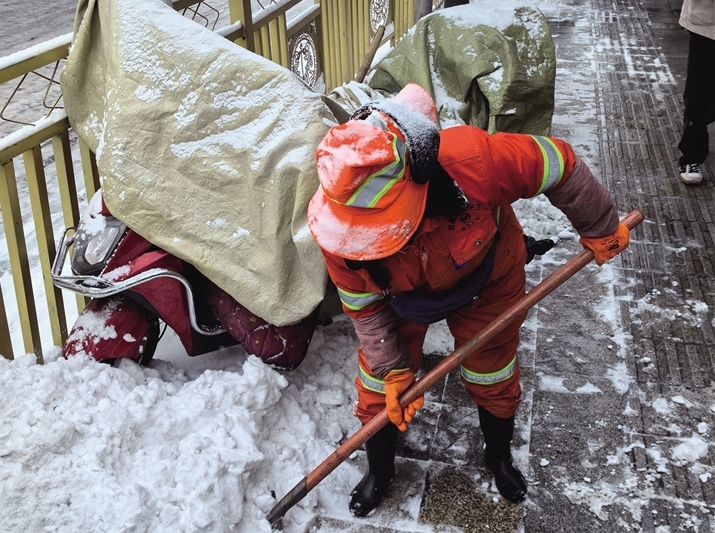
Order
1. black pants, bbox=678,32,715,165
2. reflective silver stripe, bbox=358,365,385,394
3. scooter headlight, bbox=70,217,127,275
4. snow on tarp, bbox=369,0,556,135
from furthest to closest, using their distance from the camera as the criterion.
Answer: black pants, bbox=678,32,715,165 < snow on tarp, bbox=369,0,556,135 < scooter headlight, bbox=70,217,127,275 < reflective silver stripe, bbox=358,365,385,394

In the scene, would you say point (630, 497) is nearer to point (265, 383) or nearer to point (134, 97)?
point (265, 383)

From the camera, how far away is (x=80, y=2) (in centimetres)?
278

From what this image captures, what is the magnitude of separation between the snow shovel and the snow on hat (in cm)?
63

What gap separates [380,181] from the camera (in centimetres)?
179

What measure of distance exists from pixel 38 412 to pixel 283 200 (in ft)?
3.50

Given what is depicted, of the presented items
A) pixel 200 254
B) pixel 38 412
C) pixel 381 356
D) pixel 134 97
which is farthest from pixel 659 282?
pixel 38 412

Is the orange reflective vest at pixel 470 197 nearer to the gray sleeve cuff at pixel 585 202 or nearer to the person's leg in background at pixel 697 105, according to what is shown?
the gray sleeve cuff at pixel 585 202

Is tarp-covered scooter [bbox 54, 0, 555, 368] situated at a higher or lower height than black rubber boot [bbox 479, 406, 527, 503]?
higher

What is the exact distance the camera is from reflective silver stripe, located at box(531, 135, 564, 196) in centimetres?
213

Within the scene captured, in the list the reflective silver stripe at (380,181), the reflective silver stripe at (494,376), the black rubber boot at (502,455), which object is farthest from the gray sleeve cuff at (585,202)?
the black rubber boot at (502,455)

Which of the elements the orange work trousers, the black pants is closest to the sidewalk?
the black pants

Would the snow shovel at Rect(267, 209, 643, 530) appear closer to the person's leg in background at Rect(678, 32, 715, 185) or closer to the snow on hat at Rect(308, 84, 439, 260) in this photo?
the snow on hat at Rect(308, 84, 439, 260)

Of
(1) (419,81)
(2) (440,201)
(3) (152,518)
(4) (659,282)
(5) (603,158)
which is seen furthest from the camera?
(5) (603,158)

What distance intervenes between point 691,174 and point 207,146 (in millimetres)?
3577
